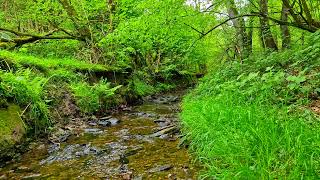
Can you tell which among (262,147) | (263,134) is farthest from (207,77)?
(262,147)

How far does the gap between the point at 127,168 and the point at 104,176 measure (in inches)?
15.9

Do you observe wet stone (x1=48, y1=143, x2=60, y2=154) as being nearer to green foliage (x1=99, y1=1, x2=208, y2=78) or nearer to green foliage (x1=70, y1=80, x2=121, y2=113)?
green foliage (x1=70, y1=80, x2=121, y2=113)

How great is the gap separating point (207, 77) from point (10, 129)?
7.28 m

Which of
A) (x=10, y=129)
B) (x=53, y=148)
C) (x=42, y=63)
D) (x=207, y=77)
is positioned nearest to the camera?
(x=10, y=129)

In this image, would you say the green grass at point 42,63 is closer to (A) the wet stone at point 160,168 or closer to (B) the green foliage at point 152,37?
(B) the green foliage at point 152,37

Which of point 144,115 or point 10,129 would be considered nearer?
point 10,129

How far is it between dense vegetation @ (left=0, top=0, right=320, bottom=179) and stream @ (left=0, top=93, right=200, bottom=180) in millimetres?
414

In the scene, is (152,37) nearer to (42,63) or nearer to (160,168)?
(42,63)

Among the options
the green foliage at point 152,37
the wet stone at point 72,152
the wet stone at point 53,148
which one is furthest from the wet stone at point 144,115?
the wet stone at point 53,148

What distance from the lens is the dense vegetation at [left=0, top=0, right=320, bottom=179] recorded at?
3227 mm

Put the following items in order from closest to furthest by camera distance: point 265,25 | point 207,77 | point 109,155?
point 109,155
point 265,25
point 207,77

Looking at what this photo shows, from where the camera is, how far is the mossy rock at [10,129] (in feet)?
18.0

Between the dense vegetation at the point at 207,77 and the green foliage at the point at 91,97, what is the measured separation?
34 millimetres

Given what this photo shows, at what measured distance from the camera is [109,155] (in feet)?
17.7
